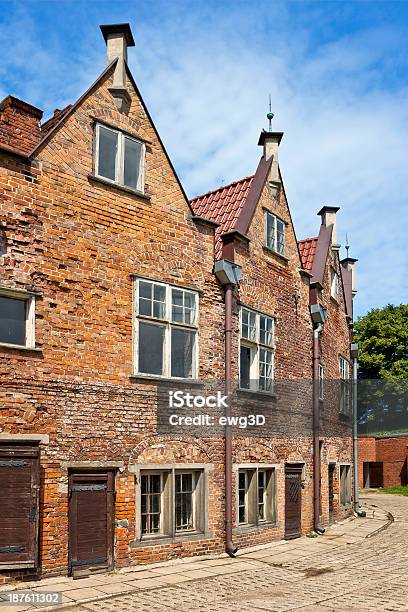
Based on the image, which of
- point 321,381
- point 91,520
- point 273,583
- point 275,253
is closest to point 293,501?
point 321,381

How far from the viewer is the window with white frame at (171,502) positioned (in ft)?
42.5

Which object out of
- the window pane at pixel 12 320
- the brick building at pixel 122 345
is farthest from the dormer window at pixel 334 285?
→ the window pane at pixel 12 320

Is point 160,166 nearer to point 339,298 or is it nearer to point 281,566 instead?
point 281,566

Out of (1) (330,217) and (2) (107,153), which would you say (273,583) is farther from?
(1) (330,217)

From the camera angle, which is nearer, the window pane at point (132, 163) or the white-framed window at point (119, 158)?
the white-framed window at point (119, 158)

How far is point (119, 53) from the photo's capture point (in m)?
13.3

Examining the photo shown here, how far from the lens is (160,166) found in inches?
549

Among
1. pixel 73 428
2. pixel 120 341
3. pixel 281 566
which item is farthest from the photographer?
pixel 281 566

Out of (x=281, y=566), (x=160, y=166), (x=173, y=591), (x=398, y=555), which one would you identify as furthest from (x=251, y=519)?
(x=160, y=166)

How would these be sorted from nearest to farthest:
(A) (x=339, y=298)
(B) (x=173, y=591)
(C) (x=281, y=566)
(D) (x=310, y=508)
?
1. (B) (x=173, y=591)
2. (C) (x=281, y=566)
3. (D) (x=310, y=508)
4. (A) (x=339, y=298)

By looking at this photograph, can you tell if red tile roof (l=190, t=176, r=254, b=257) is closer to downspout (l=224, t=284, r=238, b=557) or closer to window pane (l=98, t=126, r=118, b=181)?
downspout (l=224, t=284, r=238, b=557)

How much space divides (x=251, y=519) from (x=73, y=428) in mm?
5958

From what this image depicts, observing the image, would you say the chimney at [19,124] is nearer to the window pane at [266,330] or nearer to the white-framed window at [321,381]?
the window pane at [266,330]

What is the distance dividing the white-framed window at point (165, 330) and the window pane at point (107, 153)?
2.15 metres
